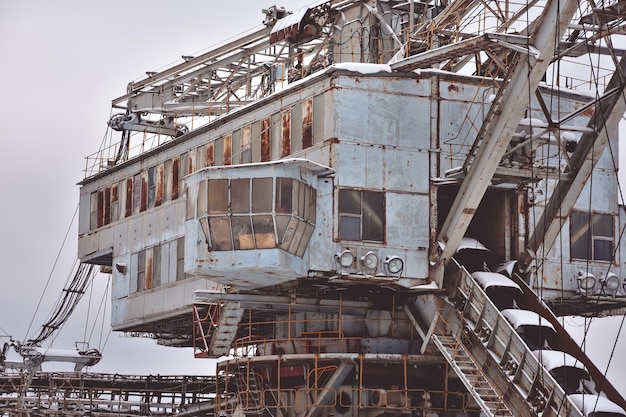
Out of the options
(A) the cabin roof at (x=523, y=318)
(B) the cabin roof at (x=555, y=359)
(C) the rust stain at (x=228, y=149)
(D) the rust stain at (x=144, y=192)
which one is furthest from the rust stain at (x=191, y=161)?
(B) the cabin roof at (x=555, y=359)

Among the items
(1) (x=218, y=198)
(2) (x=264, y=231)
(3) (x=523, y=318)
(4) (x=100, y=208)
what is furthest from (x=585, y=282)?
(4) (x=100, y=208)

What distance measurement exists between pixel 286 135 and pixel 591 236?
10.8m

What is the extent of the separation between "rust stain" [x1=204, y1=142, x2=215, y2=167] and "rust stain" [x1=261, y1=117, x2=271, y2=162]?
312 cm

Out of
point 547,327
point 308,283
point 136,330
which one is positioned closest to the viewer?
point 547,327

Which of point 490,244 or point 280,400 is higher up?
point 490,244

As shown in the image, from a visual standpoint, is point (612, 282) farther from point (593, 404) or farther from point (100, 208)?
point (100, 208)

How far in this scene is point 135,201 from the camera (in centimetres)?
5591

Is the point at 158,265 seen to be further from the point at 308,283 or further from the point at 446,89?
the point at 446,89

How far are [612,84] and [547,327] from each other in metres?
7.56

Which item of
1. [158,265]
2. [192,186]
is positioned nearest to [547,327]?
[192,186]

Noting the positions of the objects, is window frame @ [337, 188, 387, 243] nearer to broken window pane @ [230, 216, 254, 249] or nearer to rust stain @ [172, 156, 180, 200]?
broken window pane @ [230, 216, 254, 249]

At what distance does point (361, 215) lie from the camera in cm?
4419

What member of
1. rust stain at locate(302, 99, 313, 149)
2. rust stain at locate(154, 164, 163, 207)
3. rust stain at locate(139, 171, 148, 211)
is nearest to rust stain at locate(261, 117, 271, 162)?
rust stain at locate(302, 99, 313, 149)

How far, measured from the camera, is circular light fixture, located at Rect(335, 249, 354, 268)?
4338 centimetres
